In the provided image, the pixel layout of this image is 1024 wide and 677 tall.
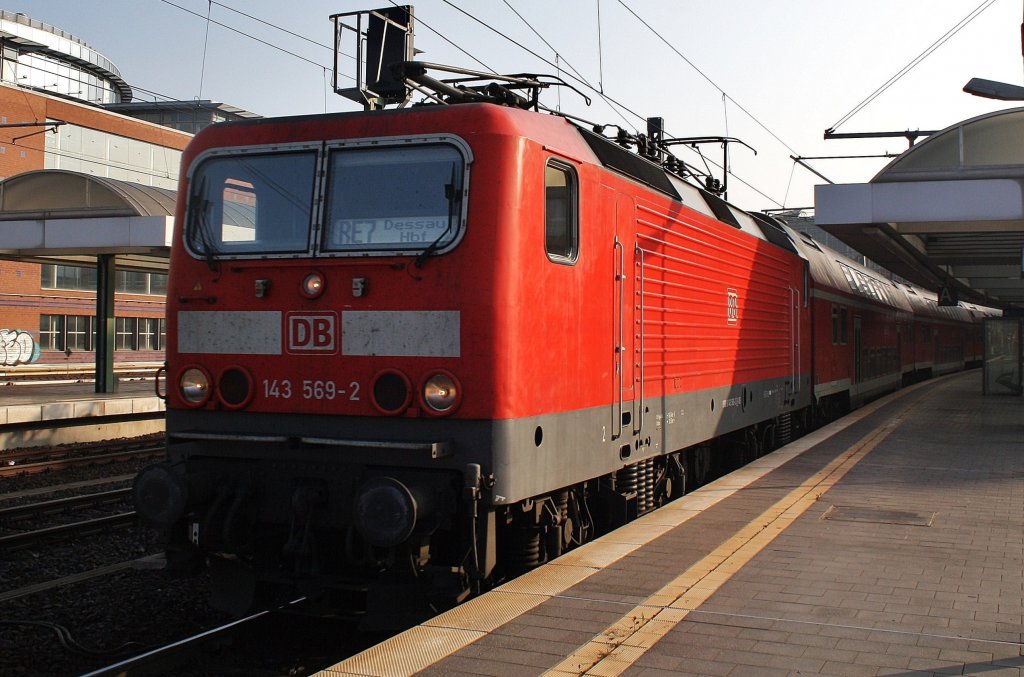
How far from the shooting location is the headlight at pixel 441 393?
606cm

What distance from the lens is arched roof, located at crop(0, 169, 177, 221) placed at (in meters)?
21.3

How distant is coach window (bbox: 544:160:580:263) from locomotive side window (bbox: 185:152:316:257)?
155 centimetres

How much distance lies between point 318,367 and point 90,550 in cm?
425

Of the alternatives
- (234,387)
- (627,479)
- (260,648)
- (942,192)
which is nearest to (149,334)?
(942,192)

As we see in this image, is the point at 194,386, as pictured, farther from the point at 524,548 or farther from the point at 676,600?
the point at 676,600

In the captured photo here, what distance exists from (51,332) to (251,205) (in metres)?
41.9

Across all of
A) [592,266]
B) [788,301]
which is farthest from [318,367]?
[788,301]

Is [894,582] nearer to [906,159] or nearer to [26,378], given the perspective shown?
[906,159]

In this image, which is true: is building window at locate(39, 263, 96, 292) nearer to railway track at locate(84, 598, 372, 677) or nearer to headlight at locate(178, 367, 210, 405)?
headlight at locate(178, 367, 210, 405)

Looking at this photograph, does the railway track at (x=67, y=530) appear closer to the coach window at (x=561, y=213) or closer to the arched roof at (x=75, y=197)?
the coach window at (x=561, y=213)

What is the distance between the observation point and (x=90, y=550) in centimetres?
929

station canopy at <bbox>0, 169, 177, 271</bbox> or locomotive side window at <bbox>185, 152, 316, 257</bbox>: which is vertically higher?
station canopy at <bbox>0, 169, 177, 271</bbox>

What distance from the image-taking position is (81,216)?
21.6 metres

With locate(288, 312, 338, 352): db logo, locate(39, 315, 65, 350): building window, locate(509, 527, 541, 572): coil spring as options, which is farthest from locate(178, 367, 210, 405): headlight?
locate(39, 315, 65, 350): building window
